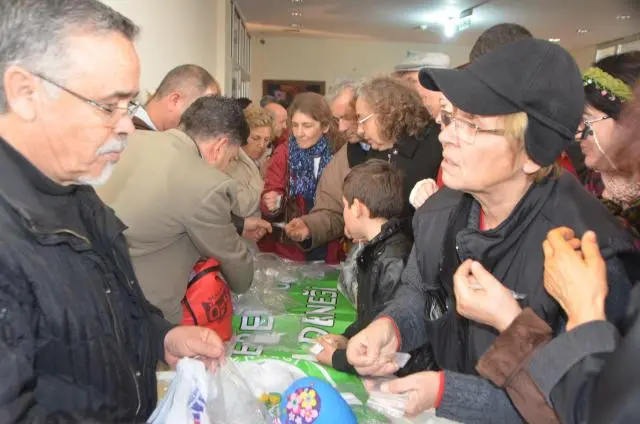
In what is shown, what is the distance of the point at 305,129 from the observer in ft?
11.7

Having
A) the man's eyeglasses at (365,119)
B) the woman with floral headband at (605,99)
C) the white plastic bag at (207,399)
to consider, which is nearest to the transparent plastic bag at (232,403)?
the white plastic bag at (207,399)

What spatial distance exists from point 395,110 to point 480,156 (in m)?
1.43

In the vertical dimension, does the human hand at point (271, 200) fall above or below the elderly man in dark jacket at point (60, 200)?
below

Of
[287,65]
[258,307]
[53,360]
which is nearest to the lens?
[53,360]

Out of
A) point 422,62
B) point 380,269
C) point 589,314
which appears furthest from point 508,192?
point 422,62

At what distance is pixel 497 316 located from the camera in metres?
1.17

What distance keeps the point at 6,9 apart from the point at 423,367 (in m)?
1.44

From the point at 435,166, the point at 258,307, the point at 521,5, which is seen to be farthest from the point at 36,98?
the point at 521,5

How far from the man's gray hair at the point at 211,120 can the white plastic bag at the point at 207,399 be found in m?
1.19

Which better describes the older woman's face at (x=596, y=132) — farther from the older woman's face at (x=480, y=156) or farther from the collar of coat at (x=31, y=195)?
the collar of coat at (x=31, y=195)

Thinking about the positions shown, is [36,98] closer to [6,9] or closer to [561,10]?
[6,9]

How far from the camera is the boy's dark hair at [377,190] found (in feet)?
6.95

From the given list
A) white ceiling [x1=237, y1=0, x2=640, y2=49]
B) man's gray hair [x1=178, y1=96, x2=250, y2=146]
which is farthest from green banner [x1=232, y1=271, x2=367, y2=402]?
white ceiling [x1=237, y1=0, x2=640, y2=49]

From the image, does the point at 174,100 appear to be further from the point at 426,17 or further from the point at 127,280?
the point at 426,17
